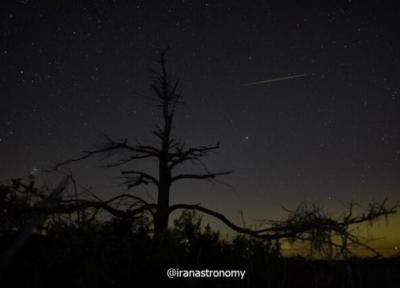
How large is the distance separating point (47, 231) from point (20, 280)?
1404mm

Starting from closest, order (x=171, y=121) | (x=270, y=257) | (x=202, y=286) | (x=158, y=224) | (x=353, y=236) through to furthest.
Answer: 1. (x=202, y=286)
2. (x=270, y=257)
3. (x=353, y=236)
4. (x=158, y=224)
5. (x=171, y=121)

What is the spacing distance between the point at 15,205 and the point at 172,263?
441cm

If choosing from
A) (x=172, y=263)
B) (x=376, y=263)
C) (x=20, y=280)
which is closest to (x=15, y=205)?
(x=20, y=280)

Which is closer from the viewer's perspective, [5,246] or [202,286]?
[202,286]

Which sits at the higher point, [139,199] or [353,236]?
[139,199]

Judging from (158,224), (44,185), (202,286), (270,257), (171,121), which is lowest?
(202,286)

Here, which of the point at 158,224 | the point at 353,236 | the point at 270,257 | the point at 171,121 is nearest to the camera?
the point at 270,257

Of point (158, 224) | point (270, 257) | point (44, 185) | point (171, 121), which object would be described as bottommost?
point (270, 257)

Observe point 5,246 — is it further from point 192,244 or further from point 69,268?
point 192,244

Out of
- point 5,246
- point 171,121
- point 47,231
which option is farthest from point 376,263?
point 5,246

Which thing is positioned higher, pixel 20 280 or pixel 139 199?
pixel 139 199

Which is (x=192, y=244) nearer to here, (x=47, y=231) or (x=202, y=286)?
(x=202, y=286)

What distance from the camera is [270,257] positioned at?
9273mm

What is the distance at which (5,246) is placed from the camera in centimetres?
943
